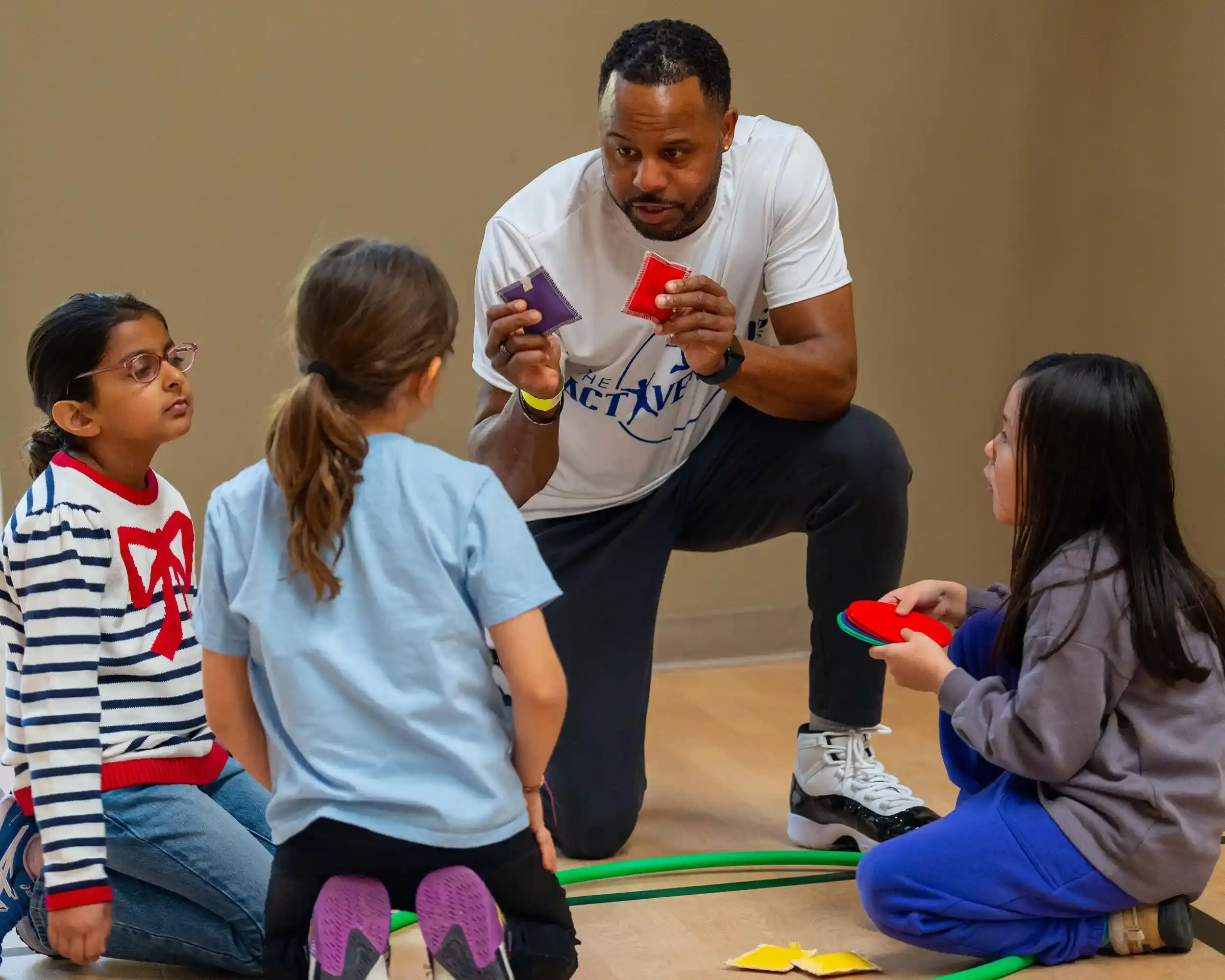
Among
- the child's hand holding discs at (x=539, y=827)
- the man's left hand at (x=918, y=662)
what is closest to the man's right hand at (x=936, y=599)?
the man's left hand at (x=918, y=662)

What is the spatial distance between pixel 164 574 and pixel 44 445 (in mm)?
227

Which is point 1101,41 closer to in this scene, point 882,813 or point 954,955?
point 882,813

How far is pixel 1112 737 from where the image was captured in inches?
66.6

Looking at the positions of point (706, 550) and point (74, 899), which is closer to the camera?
point (74, 899)

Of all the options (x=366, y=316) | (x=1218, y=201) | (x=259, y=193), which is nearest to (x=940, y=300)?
(x=1218, y=201)

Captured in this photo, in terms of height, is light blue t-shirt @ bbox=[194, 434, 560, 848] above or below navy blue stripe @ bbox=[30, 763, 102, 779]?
above

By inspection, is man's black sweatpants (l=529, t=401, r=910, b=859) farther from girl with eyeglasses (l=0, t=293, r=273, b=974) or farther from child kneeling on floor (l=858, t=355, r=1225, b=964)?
girl with eyeglasses (l=0, t=293, r=273, b=974)

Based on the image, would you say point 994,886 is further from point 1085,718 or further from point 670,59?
point 670,59

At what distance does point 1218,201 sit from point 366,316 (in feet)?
8.57

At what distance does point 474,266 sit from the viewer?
3219 mm

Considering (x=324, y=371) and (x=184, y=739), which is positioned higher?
(x=324, y=371)

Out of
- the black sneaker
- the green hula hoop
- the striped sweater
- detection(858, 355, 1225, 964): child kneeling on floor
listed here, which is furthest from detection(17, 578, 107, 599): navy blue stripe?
the black sneaker

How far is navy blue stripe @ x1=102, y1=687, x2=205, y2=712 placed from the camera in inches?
67.5

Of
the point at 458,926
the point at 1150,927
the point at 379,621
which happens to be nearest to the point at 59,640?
the point at 379,621
